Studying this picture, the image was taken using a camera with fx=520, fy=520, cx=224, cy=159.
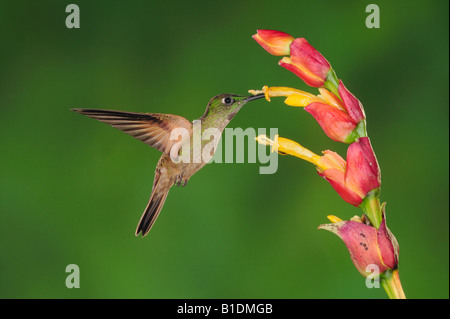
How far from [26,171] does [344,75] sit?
0.89 meters

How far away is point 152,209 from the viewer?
0.66 meters

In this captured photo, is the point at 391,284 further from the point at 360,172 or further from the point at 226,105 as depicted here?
the point at 226,105

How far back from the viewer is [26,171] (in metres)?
1.38

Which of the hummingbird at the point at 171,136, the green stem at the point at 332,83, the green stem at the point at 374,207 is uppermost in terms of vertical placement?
the hummingbird at the point at 171,136

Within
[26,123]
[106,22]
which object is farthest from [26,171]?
[106,22]

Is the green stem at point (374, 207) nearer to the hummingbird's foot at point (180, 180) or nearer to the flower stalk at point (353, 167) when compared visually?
the flower stalk at point (353, 167)

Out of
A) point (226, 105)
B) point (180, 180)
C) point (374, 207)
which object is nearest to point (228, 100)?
point (226, 105)

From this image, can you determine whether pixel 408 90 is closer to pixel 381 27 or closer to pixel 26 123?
pixel 381 27

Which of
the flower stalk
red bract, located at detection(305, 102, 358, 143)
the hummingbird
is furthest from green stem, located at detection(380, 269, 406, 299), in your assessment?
the hummingbird

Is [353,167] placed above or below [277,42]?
below

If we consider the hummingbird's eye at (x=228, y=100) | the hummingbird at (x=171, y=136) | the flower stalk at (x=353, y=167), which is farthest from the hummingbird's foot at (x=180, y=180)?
the flower stalk at (x=353, y=167)

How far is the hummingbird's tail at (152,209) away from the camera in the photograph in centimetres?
62

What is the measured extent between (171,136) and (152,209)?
96mm

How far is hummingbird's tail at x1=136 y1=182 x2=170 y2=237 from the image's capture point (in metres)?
0.62
